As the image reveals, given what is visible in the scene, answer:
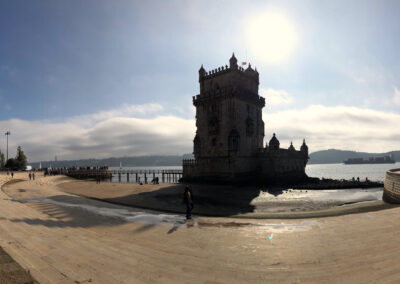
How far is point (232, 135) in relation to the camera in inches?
1620

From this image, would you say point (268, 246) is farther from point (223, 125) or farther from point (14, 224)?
point (223, 125)

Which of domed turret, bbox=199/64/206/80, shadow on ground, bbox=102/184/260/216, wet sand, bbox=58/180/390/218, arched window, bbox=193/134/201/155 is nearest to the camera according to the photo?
wet sand, bbox=58/180/390/218

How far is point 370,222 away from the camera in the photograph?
32.8ft

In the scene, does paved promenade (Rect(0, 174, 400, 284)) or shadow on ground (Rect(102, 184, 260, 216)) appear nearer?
paved promenade (Rect(0, 174, 400, 284))

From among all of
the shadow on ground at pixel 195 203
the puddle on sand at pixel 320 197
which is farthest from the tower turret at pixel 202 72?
the shadow on ground at pixel 195 203

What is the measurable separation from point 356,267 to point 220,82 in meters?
41.9

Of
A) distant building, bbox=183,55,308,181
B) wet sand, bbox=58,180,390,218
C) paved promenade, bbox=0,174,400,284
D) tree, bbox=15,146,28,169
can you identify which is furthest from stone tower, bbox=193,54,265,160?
tree, bbox=15,146,28,169

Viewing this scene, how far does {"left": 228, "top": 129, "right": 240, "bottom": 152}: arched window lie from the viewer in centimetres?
4091

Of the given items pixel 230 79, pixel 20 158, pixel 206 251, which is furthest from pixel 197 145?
pixel 20 158

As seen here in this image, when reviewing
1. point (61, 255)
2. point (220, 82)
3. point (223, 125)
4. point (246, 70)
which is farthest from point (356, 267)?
point (246, 70)

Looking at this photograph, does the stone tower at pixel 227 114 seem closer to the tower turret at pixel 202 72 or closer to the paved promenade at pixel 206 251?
the tower turret at pixel 202 72

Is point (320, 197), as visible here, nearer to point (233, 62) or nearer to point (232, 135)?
point (232, 135)

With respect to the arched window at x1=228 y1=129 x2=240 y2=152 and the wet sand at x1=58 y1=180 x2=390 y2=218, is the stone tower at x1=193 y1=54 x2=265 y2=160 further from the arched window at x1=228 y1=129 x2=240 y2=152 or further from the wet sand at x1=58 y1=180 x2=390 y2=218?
the wet sand at x1=58 y1=180 x2=390 y2=218

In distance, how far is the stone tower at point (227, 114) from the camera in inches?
1654
